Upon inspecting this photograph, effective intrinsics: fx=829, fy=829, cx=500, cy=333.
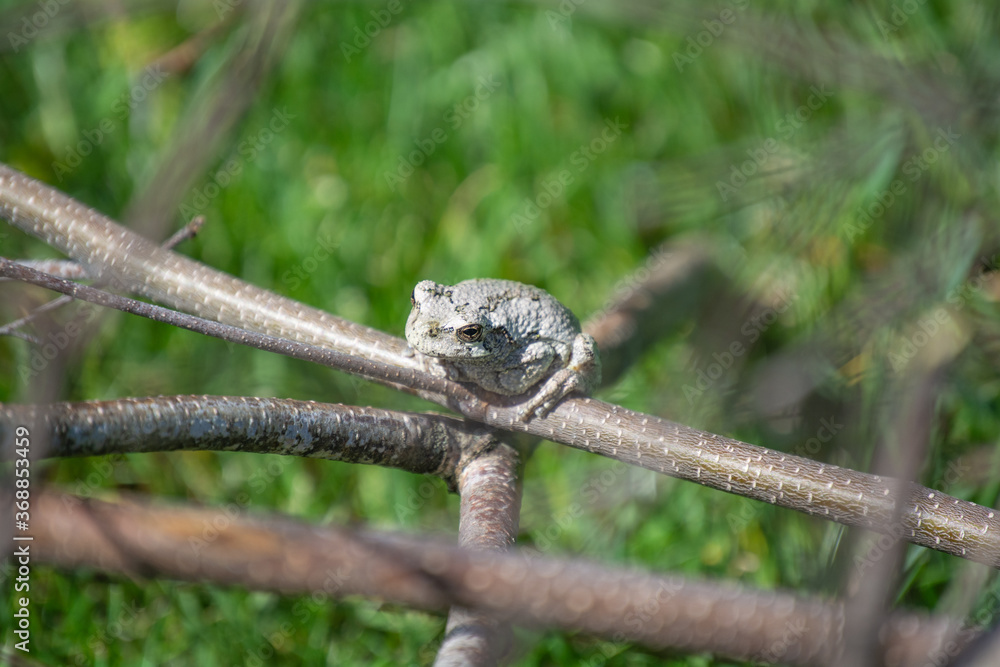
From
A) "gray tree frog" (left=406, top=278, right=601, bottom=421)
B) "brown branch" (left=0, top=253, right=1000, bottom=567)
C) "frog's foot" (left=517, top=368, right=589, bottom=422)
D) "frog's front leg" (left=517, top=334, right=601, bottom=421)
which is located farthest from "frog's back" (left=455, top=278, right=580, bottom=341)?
"brown branch" (left=0, top=253, right=1000, bottom=567)

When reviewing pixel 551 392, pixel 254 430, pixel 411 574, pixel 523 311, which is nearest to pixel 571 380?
pixel 551 392

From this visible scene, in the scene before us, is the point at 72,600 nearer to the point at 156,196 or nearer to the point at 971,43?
the point at 156,196

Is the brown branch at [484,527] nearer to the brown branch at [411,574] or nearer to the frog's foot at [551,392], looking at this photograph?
the frog's foot at [551,392]

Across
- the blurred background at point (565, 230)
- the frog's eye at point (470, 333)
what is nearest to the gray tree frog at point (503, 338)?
Result: the frog's eye at point (470, 333)

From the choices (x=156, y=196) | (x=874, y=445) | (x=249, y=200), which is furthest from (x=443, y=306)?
(x=249, y=200)

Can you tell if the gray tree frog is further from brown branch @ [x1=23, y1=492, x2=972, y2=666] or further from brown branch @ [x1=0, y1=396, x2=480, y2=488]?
brown branch @ [x1=23, y1=492, x2=972, y2=666]

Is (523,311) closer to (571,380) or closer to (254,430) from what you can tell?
(571,380)
